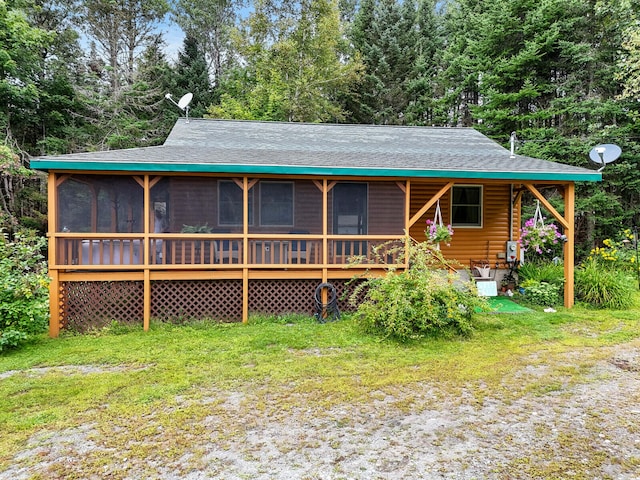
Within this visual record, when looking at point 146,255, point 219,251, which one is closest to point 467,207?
point 219,251

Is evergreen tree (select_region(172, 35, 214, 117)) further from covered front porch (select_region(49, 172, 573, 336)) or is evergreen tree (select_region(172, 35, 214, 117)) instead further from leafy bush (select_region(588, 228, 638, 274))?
leafy bush (select_region(588, 228, 638, 274))

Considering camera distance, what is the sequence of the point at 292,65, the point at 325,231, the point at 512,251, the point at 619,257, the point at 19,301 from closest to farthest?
the point at 19,301, the point at 325,231, the point at 512,251, the point at 619,257, the point at 292,65

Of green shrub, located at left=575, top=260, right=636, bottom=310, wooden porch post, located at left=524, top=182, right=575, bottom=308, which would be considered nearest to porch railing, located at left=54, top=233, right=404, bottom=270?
wooden porch post, located at left=524, top=182, right=575, bottom=308

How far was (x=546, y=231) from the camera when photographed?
24.3 ft

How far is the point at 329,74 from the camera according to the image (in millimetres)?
18141

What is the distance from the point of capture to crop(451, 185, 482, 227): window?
354 inches

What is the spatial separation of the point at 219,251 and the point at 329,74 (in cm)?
1449

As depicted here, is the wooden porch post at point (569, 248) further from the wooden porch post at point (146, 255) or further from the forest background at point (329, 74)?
the wooden porch post at point (146, 255)

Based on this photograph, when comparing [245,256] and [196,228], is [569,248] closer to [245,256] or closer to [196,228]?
[245,256]

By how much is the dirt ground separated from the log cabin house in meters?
2.93

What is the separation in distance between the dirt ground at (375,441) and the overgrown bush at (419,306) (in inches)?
63.7

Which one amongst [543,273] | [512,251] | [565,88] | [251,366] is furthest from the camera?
[565,88]

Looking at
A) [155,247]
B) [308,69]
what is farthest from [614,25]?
[155,247]

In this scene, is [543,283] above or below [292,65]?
below
